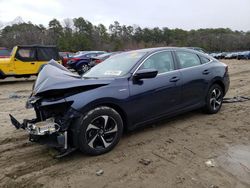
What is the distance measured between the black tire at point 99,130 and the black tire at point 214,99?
2.50 m

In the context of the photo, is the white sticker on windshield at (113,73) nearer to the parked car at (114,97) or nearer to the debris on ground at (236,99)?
the parked car at (114,97)

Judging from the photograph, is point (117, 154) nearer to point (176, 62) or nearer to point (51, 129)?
point (51, 129)

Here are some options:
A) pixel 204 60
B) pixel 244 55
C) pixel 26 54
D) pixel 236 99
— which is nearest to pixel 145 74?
pixel 204 60

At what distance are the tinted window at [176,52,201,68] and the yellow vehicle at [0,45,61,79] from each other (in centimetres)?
914

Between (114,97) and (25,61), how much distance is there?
33.5 feet

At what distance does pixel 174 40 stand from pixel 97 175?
284 feet

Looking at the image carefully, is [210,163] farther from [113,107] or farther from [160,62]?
[160,62]

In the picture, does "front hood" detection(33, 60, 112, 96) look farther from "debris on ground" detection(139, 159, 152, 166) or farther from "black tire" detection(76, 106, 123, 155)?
"debris on ground" detection(139, 159, 152, 166)

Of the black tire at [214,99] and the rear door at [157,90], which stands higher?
the rear door at [157,90]

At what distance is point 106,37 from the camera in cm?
7931

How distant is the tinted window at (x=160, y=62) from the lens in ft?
15.3

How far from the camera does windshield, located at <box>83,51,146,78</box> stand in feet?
14.8

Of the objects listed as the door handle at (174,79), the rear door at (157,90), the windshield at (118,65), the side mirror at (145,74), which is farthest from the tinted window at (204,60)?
the side mirror at (145,74)

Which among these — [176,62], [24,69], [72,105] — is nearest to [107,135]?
[72,105]
